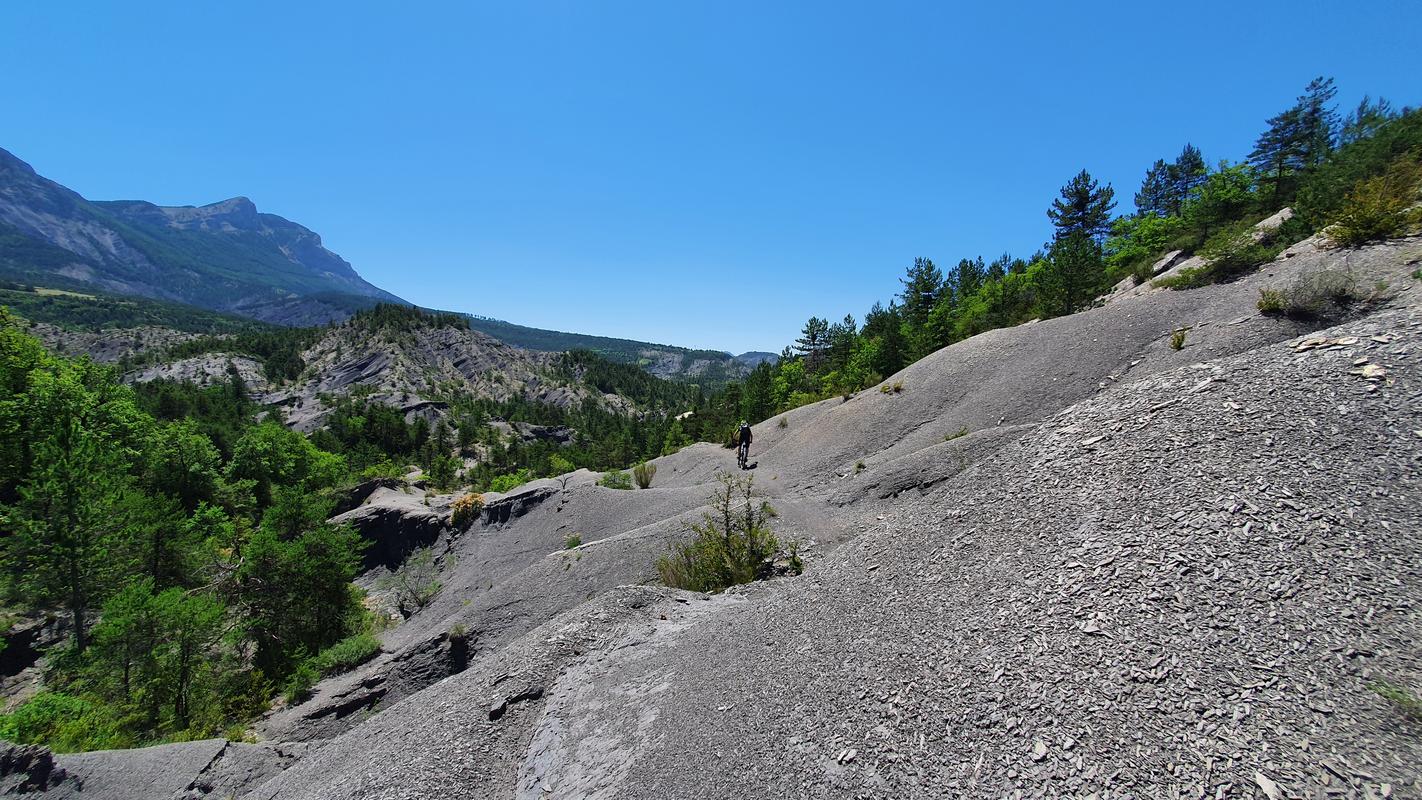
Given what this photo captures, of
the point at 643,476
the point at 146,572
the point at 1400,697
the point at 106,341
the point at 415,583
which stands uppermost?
the point at 106,341

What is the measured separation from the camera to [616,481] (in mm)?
23875

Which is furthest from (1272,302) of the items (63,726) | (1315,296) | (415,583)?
(63,726)

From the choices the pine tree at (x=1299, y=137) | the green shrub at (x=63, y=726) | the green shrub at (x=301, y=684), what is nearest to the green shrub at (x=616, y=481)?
the green shrub at (x=301, y=684)

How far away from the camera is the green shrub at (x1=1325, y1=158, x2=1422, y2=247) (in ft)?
40.4

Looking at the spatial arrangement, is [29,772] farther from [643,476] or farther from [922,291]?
[922,291]

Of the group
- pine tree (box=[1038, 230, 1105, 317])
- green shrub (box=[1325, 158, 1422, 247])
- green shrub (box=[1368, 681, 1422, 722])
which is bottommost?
A: green shrub (box=[1368, 681, 1422, 722])

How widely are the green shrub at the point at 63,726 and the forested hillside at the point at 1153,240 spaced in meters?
27.1

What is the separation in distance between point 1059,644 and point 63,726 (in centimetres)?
2182

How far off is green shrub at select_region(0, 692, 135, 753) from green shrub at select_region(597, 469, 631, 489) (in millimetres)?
15822

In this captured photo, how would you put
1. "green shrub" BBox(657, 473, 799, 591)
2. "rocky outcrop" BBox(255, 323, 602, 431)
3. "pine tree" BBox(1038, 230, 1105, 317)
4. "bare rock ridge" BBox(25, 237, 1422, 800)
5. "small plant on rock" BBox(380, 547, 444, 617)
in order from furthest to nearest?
"rocky outcrop" BBox(255, 323, 602, 431)
"pine tree" BBox(1038, 230, 1105, 317)
"small plant on rock" BBox(380, 547, 444, 617)
"green shrub" BBox(657, 473, 799, 591)
"bare rock ridge" BBox(25, 237, 1422, 800)

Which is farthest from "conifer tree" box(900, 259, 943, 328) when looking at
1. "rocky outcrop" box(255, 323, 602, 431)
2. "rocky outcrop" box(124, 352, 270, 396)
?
"rocky outcrop" box(124, 352, 270, 396)

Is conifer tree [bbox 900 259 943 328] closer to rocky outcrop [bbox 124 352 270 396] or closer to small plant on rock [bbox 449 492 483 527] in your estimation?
small plant on rock [bbox 449 492 483 527]

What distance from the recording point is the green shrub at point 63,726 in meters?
11.6

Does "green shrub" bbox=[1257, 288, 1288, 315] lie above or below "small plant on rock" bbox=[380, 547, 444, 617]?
above
